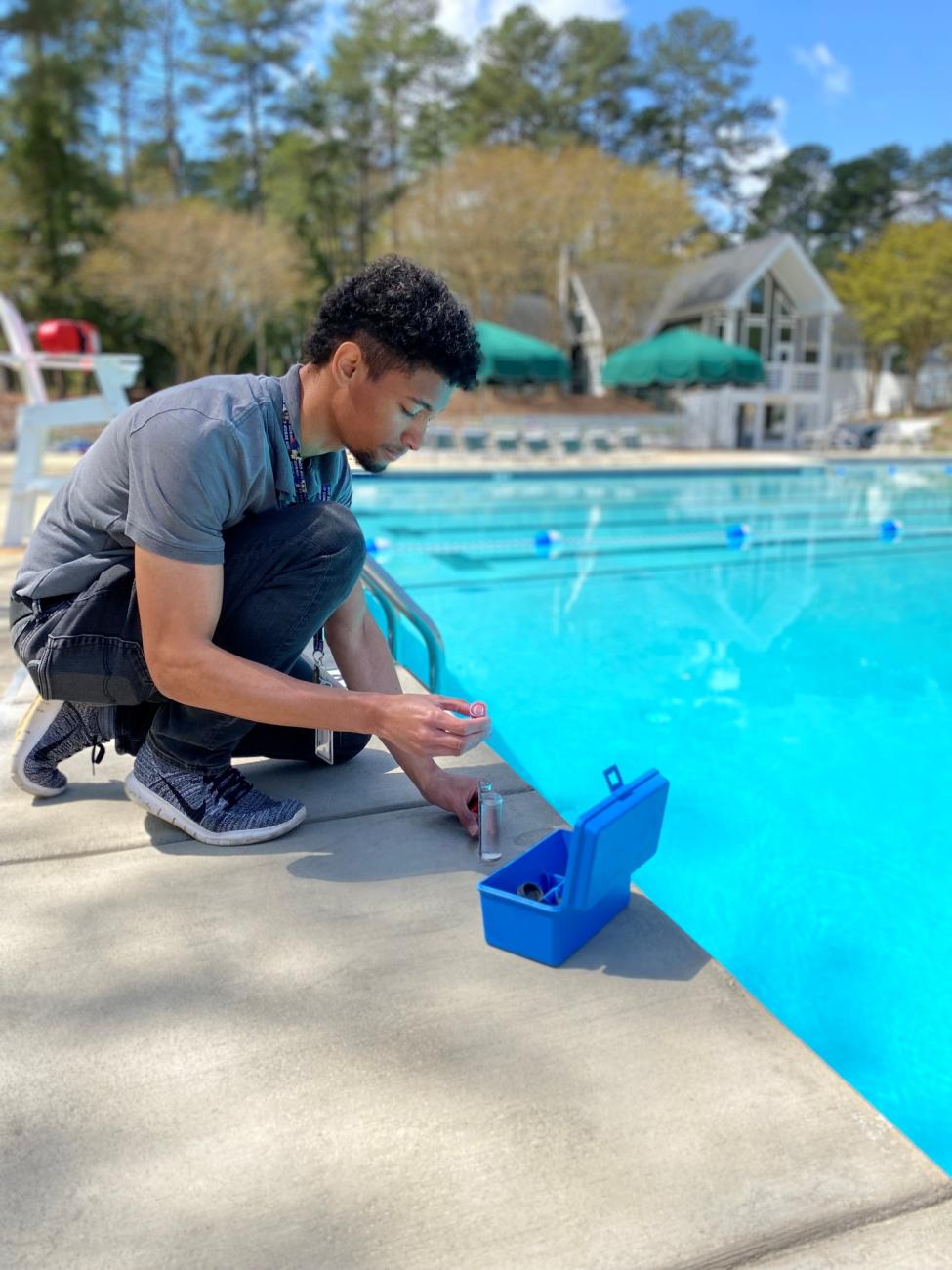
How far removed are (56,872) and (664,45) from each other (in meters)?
49.3

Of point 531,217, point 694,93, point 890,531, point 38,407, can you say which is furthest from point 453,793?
point 694,93

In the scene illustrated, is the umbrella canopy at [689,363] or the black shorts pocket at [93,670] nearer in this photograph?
the black shorts pocket at [93,670]

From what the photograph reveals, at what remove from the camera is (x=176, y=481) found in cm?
161

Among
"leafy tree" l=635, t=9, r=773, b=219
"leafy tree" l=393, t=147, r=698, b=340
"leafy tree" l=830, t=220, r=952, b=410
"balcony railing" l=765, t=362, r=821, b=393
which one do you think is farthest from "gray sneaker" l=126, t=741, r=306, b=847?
"leafy tree" l=635, t=9, r=773, b=219

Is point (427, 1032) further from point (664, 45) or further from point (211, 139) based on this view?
point (664, 45)

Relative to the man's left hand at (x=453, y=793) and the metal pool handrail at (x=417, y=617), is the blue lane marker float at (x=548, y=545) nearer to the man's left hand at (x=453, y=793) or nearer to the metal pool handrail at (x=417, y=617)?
the metal pool handrail at (x=417, y=617)

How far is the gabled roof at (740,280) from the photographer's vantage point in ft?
88.8

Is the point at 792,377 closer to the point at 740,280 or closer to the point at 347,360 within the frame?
the point at 740,280

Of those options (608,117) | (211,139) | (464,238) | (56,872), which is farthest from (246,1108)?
(608,117)

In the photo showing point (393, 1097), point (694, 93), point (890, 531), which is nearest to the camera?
point (393, 1097)

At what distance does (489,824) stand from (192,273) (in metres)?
25.6

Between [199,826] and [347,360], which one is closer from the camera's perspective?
[347,360]

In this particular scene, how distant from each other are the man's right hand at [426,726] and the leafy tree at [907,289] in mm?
36121

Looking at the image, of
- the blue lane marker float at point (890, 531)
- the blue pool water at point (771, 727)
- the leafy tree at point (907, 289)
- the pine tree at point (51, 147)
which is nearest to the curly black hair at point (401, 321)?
the blue pool water at point (771, 727)
